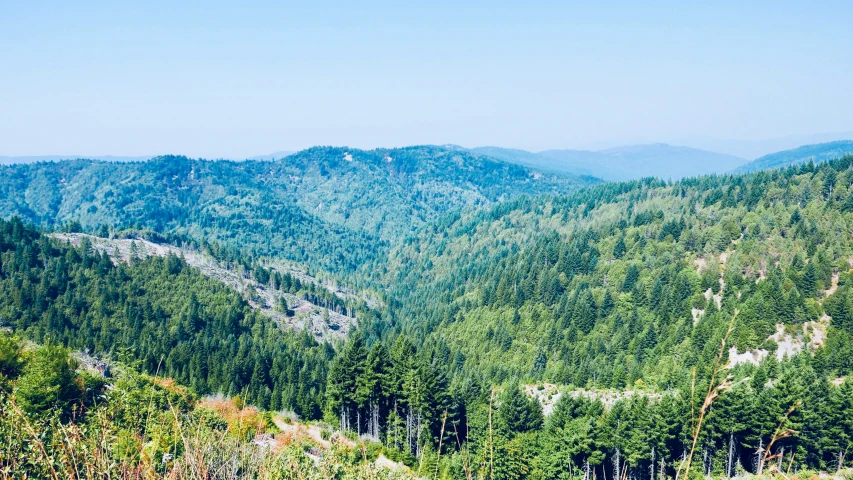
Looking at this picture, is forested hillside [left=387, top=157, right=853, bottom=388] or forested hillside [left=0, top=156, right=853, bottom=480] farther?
forested hillside [left=387, top=157, right=853, bottom=388]

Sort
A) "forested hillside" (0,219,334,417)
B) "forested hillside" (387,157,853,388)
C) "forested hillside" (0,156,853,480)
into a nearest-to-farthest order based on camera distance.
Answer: "forested hillside" (0,156,853,480) < "forested hillside" (387,157,853,388) < "forested hillside" (0,219,334,417)

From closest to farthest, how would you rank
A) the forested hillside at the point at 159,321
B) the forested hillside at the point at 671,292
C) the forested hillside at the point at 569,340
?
1. the forested hillside at the point at 569,340
2. the forested hillside at the point at 671,292
3. the forested hillside at the point at 159,321

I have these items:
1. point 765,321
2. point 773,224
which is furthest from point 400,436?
point 773,224

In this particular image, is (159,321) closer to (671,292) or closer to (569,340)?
(569,340)

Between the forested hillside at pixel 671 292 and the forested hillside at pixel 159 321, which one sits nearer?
the forested hillside at pixel 671 292

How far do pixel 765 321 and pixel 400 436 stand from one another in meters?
68.5

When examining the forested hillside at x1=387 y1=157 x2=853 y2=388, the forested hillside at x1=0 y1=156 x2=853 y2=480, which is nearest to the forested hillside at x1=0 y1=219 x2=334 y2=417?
the forested hillside at x1=0 y1=156 x2=853 y2=480

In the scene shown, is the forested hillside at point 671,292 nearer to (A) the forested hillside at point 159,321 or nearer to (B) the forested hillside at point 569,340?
(B) the forested hillside at point 569,340

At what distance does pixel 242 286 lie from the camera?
170 meters

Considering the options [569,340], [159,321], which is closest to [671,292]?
[569,340]

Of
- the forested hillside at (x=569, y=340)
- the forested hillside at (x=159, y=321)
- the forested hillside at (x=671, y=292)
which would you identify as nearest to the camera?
the forested hillside at (x=569, y=340)

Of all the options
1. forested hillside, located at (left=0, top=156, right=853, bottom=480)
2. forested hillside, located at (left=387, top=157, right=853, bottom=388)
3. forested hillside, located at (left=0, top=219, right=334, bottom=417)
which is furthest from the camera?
forested hillside, located at (left=0, top=219, right=334, bottom=417)

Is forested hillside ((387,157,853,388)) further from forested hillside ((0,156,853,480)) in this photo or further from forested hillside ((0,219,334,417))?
forested hillside ((0,219,334,417))

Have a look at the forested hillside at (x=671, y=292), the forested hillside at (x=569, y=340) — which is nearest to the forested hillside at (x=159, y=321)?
the forested hillside at (x=569, y=340)
